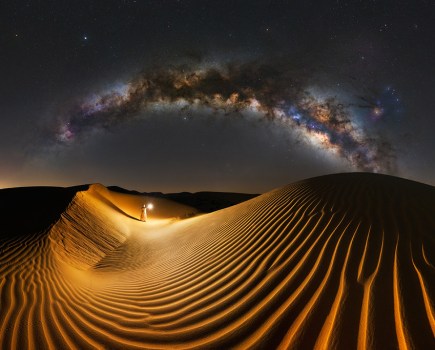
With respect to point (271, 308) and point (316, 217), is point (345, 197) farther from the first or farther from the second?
point (271, 308)

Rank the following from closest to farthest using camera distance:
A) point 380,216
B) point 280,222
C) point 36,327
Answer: point 36,327
point 380,216
point 280,222

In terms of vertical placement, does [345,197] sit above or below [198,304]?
above

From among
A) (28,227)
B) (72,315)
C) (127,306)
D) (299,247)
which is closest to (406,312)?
(299,247)

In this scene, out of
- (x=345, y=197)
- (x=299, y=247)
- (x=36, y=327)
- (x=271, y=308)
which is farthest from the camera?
(x=345, y=197)

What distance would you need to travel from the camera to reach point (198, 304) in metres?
3.12

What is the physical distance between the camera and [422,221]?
4266 mm

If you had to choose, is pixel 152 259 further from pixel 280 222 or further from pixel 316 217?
pixel 316 217

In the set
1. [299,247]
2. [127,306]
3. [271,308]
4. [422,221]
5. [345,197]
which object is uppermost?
[345,197]

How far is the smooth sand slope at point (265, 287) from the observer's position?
7.23ft

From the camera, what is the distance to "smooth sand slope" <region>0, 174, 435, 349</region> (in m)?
2.20

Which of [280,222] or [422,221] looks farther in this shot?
[280,222]

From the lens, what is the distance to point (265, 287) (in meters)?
3.09

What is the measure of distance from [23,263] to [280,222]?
509cm

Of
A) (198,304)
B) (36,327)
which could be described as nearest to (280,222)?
(198,304)
